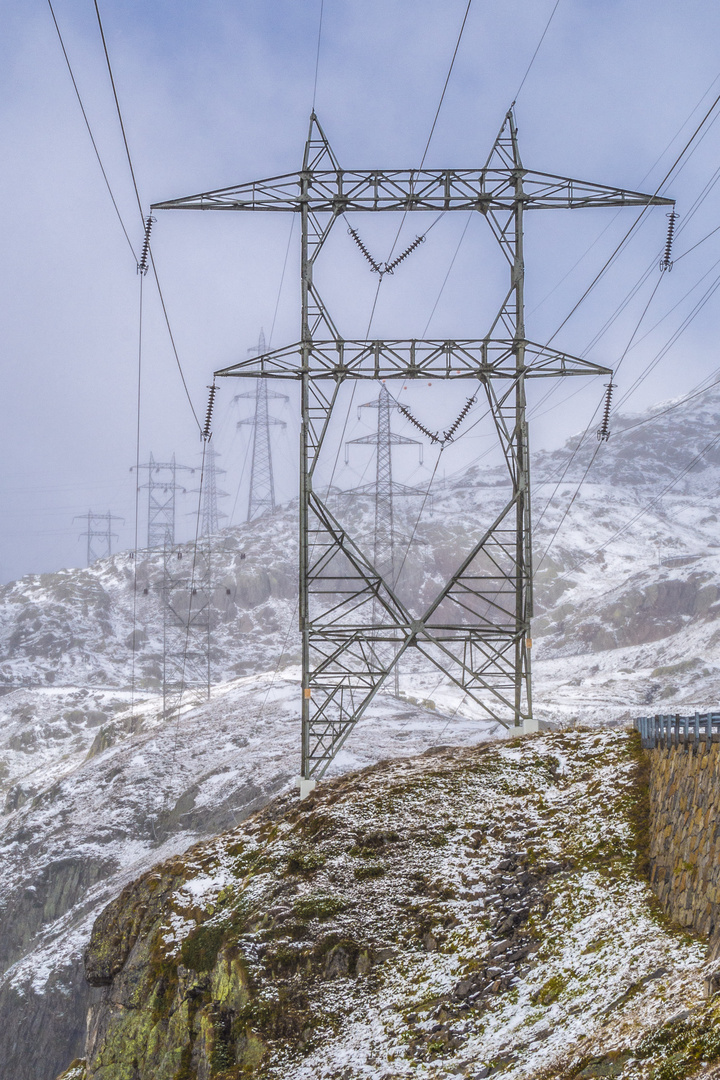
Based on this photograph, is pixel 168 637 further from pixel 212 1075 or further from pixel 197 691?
pixel 212 1075

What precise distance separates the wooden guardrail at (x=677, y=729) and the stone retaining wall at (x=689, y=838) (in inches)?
6.0

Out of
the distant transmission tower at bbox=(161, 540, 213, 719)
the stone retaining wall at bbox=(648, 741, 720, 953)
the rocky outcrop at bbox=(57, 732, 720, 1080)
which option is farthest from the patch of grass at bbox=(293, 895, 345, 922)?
the distant transmission tower at bbox=(161, 540, 213, 719)

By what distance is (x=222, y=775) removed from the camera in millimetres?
53062

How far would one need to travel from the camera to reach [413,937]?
17625 mm

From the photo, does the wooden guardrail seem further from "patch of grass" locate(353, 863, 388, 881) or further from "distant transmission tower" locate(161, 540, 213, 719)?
"distant transmission tower" locate(161, 540, 213, 719)

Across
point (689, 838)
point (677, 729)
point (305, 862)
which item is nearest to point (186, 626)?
point (305, 862)

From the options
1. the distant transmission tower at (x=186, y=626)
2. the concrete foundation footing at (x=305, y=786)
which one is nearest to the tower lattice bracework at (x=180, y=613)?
the distant transmission tower at (x=186, y=626)

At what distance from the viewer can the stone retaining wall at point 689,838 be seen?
1359 cm

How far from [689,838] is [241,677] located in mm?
81890

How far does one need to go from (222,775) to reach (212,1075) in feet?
120

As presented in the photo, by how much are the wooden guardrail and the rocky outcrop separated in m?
0.65

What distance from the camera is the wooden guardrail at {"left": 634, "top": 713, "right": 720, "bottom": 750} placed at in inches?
598

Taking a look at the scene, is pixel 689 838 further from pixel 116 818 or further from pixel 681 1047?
pixel 116 818

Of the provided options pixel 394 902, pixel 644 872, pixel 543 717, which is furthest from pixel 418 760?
pixel 543 717
